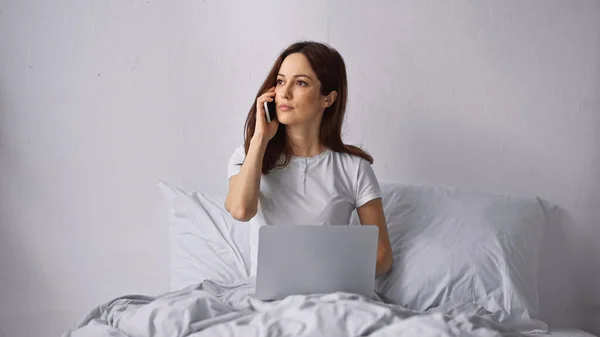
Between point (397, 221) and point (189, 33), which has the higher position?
point (189, 33)

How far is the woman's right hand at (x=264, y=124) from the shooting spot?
1765 millimetres

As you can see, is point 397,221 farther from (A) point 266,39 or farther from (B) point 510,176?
(A) point 266,39

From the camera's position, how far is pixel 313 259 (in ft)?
4.93

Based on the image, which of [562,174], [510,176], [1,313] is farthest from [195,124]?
[562,174]

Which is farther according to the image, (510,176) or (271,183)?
(510,176)

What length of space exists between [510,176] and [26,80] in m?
1.48

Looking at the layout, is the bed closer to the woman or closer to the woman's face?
the woman

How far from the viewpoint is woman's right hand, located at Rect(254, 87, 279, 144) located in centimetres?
176

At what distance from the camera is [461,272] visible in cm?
181

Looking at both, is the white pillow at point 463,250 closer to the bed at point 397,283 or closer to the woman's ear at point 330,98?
the bed at point 397,283

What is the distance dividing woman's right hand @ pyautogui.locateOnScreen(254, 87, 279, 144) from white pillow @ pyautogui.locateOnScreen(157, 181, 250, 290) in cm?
34

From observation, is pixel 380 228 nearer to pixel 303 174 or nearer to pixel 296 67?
pixel 303 174

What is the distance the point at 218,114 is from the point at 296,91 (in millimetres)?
469

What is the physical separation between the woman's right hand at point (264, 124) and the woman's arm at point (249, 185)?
0.05 feet
